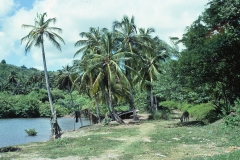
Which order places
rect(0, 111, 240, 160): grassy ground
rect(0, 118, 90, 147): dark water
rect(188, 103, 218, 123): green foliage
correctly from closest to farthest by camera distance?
rect(0, 111, 240, 160): grassy ground, rect(188, 103, 218, 123): green foliage, rect(0, 118, 90, 147): dark water

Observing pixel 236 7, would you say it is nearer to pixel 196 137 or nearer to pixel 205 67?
pixel 205 67

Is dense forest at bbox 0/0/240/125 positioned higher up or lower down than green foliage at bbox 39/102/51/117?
higher up

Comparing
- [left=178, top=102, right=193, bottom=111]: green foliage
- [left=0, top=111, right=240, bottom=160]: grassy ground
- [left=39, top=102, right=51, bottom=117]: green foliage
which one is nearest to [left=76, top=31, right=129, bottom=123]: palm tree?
[left=0, top=111, right=240, bottom=160]: grassy ground

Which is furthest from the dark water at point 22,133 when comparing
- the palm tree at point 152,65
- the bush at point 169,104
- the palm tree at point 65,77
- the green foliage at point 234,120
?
the green foliage at point 234,120

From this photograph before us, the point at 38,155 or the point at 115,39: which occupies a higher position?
the point at 115,39

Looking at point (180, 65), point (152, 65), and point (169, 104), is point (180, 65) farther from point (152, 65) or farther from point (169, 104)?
point (169, 104)

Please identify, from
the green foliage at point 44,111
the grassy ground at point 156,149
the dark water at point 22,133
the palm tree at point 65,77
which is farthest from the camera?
the green foliage at point 44,111

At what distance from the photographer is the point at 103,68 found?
27.1 meters

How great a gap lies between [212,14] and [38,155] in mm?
13350

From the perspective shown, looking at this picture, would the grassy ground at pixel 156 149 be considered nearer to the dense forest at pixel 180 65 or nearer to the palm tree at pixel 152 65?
the dense forest at pixel 180 65

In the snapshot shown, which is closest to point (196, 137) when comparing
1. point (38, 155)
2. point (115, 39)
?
point (38, 155)

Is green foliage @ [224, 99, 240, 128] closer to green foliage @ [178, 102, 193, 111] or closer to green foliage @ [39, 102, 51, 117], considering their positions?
green foliage @ [178, 102, 193, 111]

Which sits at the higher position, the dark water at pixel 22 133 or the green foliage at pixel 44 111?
the green foliage at pixel 44 111

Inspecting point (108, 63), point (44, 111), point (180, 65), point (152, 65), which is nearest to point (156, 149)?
point (180, 65)
